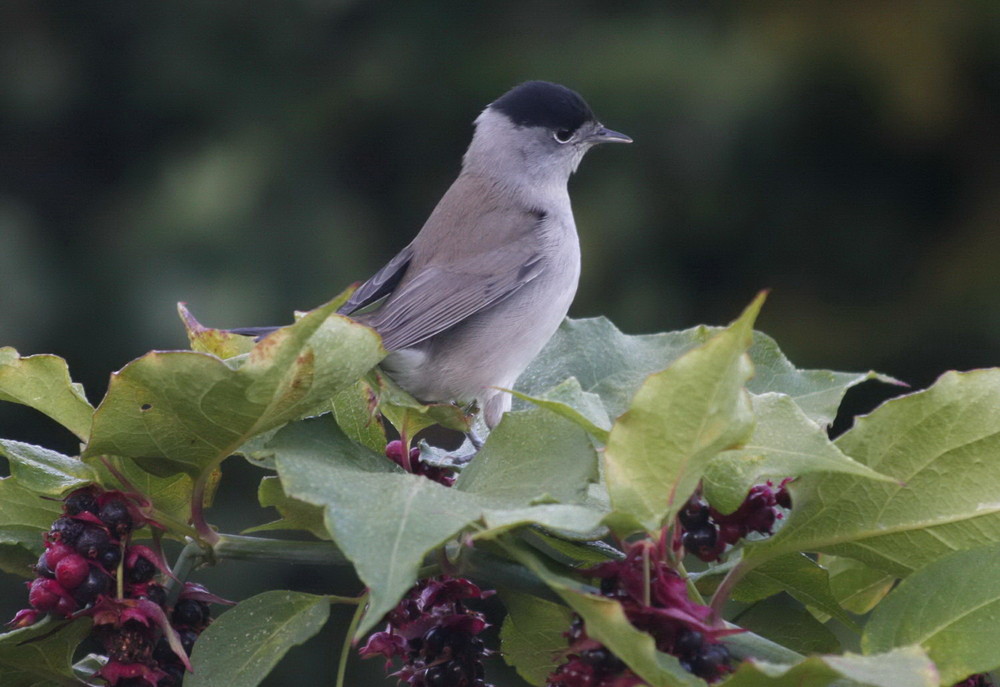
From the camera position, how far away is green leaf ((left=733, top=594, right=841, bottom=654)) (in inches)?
35.7

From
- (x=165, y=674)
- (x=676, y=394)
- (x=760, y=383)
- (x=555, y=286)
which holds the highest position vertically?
(x=676, y=394)

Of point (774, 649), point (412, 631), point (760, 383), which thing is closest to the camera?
point (774, 649)

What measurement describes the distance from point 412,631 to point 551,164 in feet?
6.26

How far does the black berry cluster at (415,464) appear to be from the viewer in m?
0.94

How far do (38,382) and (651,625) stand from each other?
0.46 meters

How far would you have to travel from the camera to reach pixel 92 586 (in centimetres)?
84

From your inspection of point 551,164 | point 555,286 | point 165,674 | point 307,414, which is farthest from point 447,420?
point 551,164

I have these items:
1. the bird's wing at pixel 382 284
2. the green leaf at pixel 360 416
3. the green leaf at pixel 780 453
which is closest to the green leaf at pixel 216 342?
the green leaf at pixel 360 416

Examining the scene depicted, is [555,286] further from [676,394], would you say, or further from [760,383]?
[676,394]

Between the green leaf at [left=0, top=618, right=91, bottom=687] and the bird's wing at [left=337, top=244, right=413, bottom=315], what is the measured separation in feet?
3.66

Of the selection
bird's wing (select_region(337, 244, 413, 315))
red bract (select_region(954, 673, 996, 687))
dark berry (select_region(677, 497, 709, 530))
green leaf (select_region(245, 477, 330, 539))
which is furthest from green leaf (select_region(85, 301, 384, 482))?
bird's wing (select_region(337, 244, 413, 315))

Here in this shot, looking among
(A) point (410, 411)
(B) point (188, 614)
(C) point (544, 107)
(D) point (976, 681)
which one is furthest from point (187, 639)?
(C) point (544, 107)

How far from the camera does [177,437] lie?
2.64 ft

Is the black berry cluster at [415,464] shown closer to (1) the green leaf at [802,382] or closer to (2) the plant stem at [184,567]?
(2) the plant stem at [184,567]
